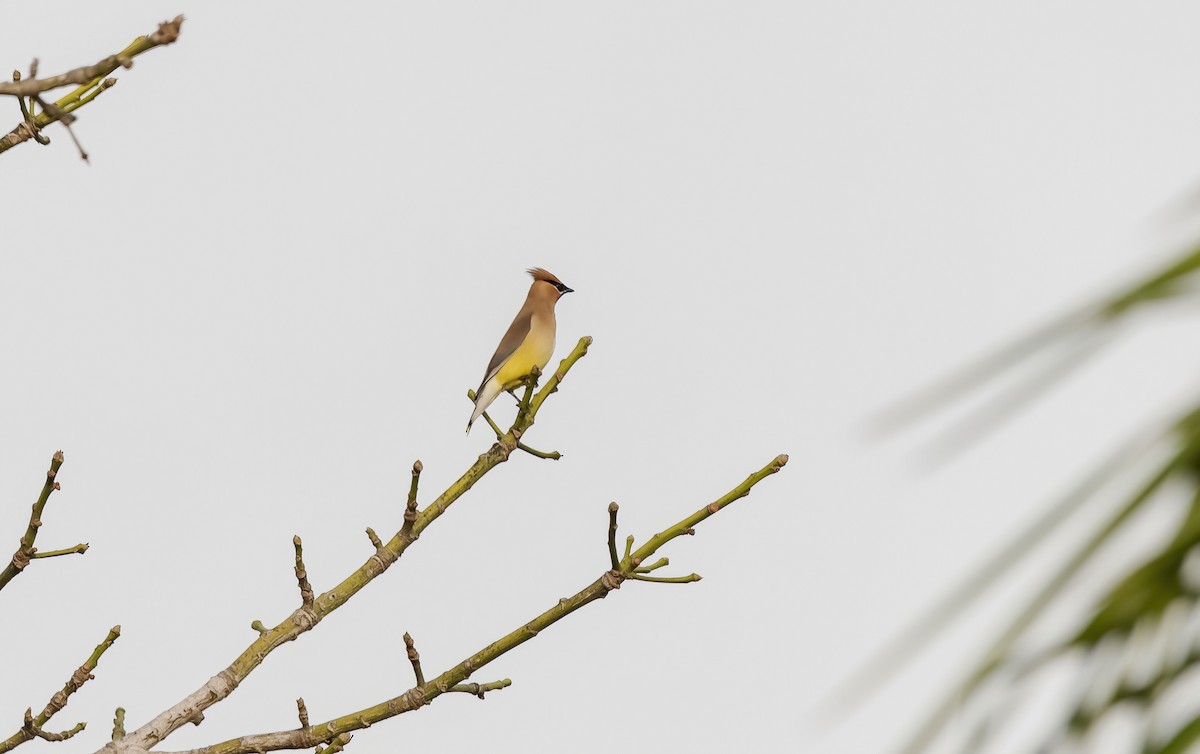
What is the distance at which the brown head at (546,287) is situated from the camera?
654 centimetres

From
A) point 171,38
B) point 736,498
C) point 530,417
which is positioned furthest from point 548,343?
point 171,38

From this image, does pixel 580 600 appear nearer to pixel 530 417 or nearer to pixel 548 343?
pixel 530 417

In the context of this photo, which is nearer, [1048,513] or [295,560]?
[1048,513]

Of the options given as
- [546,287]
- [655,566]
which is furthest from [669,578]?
[546,287]

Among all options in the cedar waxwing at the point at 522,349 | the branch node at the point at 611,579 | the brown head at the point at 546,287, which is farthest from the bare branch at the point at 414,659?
the brown head at the point at 546,287

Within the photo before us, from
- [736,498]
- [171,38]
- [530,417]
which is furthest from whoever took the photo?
[530,417]

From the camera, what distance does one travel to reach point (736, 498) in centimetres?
321

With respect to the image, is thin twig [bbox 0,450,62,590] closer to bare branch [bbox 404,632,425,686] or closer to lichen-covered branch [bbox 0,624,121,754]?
lichen-covered branch [bbox 0,624,121,754]

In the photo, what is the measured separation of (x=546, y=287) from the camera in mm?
6629

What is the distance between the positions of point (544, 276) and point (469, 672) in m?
3.82

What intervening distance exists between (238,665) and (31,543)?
1.73 ft

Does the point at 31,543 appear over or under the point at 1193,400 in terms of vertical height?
over

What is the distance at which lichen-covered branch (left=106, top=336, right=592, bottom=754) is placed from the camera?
302 cm

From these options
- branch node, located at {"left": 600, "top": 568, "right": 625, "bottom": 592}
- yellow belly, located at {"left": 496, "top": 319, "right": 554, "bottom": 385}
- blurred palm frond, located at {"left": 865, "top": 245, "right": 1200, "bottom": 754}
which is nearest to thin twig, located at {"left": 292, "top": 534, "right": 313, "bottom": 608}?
branch node, located at {"left": 600, "top": 568, "right": 625, "bottom": 592}
